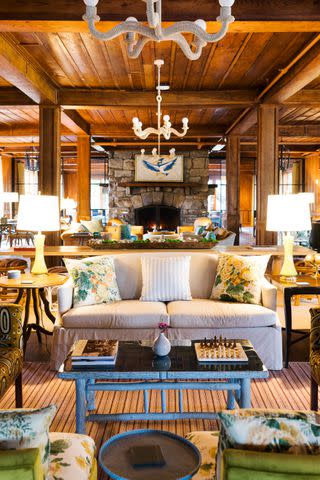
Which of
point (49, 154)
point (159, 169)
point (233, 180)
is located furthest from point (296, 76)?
point (159, 169)

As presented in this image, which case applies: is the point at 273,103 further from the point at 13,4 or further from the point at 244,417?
the point at 244,417

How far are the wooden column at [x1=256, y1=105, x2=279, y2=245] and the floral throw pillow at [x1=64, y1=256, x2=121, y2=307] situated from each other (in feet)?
10.9

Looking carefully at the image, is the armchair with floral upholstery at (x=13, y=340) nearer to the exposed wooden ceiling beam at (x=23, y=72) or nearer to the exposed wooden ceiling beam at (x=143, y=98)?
the exposed wooden ceiling beam at (x=23, y=72)

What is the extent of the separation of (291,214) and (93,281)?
182 cm

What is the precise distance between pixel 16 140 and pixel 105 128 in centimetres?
298

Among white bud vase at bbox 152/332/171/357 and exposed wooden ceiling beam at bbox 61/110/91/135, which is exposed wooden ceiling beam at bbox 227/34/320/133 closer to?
exposed wooden ceiling beam at bbox 61/110/91/135

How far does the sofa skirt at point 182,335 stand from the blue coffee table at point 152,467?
172cm

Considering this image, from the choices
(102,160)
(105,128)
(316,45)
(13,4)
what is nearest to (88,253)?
(13,4)

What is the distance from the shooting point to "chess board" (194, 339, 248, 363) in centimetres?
252

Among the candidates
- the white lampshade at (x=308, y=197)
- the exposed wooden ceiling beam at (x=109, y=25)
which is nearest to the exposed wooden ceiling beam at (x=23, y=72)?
the exposed wooden ceiling beam at (x=109, y=25)

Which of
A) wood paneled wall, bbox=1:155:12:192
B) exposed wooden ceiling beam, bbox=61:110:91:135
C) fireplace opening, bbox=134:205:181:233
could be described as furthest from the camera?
wood paneled wall, bbox=1:155:12:192

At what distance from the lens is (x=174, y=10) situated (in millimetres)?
3668

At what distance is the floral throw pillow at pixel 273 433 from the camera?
3.91 ft

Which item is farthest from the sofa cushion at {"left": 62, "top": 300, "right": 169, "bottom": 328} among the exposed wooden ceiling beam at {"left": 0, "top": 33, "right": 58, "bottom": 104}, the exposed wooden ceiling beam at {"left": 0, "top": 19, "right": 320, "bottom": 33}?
the exposed wooden ceiling beam at {"left": 0, "top": 33, "right": 58, "bottom": 104}
